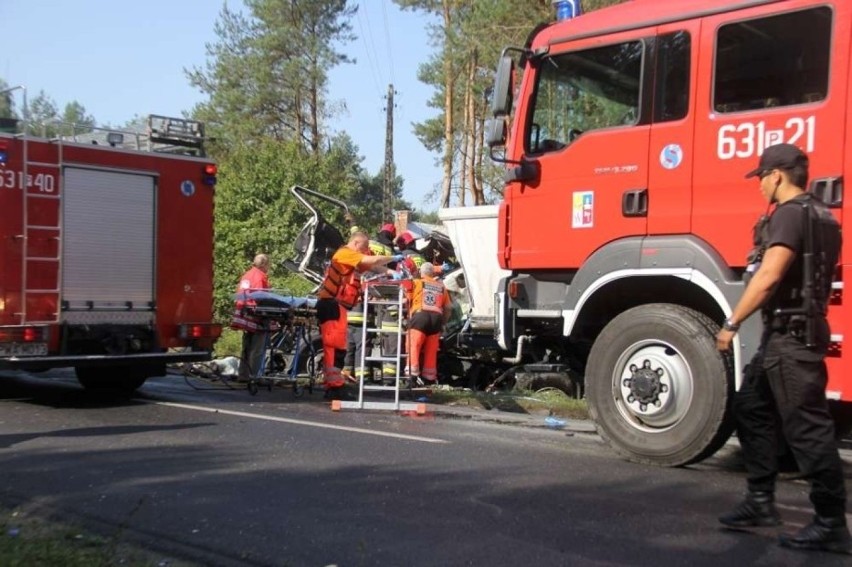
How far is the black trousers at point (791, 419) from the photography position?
4.18 m

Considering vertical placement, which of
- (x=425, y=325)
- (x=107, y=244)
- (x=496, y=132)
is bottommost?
(x=425, y=325)

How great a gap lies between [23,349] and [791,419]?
7.39 meters

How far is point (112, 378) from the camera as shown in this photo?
34.0 feet

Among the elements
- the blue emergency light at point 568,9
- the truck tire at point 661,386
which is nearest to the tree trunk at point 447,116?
the blue emergency light at point 568,9

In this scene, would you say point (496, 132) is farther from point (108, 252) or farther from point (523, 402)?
point (108, 252)

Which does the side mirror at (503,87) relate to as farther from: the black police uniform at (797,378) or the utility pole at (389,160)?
the utility pole at (389,160)

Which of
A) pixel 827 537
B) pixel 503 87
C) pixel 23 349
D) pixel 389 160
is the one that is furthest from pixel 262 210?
pixel 827 537

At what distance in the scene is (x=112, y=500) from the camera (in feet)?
16.9

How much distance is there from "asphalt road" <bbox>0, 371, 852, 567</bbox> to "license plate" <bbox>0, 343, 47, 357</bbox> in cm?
84

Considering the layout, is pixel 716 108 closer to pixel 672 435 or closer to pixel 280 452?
pixel 672 435

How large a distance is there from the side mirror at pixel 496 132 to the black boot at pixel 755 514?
3403 mm

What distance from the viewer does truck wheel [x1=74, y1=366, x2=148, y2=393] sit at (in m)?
10.2

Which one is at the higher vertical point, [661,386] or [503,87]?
[503,87]

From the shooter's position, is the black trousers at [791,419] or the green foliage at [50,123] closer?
the black trousers at [791,419]
